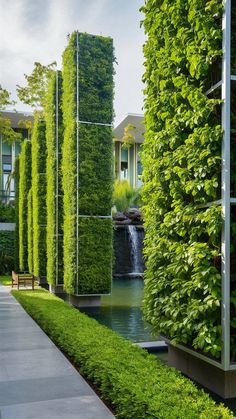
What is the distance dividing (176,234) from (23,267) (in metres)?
16.6

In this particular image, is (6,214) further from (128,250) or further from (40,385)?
(40,385)

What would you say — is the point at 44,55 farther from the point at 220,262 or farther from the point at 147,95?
the point at 220,262

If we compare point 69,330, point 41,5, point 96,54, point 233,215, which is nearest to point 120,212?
point 96,54

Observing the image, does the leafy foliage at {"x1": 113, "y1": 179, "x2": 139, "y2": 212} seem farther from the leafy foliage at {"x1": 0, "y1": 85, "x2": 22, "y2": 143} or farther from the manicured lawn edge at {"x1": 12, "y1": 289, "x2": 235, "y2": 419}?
the manicured lawn edge at {"x1": 12, "y1": 289, "x2": 235, "y2": 419}

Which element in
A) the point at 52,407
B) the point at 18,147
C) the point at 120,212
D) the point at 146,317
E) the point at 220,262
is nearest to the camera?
the point at 52,407

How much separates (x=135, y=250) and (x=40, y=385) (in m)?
19.9

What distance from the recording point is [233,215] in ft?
15.2

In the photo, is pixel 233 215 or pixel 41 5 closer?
pixel 233 215

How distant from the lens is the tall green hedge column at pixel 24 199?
2025 cm

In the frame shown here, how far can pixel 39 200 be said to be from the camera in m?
17.1

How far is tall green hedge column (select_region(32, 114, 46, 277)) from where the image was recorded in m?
16.6

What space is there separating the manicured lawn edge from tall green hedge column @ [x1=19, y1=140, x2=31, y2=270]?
13.9 meters

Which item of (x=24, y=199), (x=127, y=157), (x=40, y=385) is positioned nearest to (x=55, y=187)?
(x=24, y=199)

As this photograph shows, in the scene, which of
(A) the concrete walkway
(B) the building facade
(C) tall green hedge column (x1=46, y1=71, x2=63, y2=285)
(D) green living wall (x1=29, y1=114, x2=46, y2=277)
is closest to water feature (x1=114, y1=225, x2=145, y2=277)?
(D) green living wall (x1=29, y1=114, x2=46, y2=277)
